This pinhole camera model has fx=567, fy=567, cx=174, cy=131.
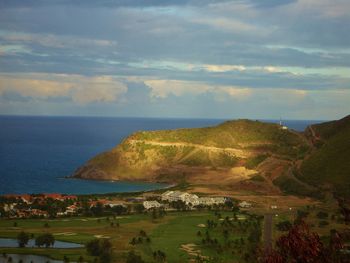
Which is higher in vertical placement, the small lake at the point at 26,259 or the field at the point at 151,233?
the field at the point at 151,233

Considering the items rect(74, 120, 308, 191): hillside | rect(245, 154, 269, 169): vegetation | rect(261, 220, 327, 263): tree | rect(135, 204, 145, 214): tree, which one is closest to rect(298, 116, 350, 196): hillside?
rect(74, 120, 308, 191): hillside

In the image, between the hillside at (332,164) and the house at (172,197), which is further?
the hillside at (332,164)

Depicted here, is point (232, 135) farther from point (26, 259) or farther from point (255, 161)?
point (26, 259)

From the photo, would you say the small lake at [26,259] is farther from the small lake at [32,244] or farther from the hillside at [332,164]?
the hillside at [332,164]

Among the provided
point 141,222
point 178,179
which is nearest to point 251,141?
point 178,179

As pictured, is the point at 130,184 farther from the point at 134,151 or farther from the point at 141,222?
the point at 141,222

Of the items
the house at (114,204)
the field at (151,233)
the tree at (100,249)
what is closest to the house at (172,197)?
the house at (114,204)

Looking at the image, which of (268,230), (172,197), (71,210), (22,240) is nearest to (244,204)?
(172,197)

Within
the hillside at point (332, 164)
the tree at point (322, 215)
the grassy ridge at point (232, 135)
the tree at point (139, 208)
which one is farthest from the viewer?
the grassy ridge at point (232, 135)
